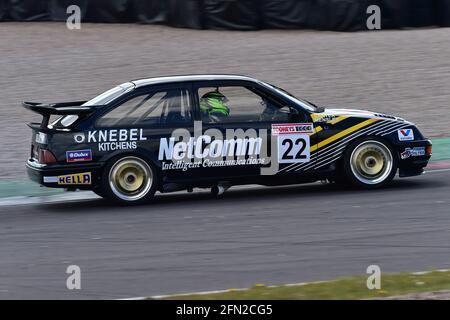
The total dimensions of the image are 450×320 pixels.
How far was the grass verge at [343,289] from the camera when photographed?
7.20 metres

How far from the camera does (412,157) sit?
40.2 feet

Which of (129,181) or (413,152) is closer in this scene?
(129,181)

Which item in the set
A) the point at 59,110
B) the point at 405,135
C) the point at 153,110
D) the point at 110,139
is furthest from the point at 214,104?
the point at 405,135

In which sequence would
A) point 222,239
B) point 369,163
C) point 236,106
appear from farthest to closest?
point 369,163
point 236,106
point 222,239

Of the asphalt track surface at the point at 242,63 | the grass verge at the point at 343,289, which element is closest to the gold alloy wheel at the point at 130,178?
the grass verge at the point at 343,289

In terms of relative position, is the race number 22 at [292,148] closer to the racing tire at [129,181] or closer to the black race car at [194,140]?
→ the black race car at [194,140]

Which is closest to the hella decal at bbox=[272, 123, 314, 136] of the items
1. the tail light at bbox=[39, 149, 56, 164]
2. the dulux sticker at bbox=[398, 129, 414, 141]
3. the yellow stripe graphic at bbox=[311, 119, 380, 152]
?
the yellow stripe graphic at bbox=[311, 119, 380, 152]

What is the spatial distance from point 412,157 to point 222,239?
3.40 metres

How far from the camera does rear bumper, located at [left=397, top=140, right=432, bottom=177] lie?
12.2 metres

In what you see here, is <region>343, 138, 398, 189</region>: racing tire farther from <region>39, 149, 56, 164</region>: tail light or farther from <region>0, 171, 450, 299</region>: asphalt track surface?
<region>39, 149, 56, 164</region>: tail light

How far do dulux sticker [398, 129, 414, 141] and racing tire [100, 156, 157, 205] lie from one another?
3066mm

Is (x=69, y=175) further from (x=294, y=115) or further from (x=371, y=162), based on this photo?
(x=371, y=162)
